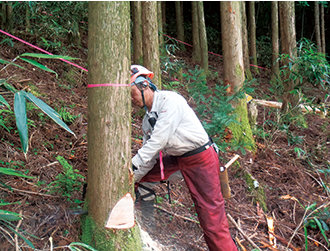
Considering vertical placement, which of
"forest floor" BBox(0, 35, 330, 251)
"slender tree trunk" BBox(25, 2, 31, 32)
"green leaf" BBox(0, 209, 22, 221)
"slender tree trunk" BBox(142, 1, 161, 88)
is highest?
"slender tree trunk" BBox(25, 2, 31, 32)

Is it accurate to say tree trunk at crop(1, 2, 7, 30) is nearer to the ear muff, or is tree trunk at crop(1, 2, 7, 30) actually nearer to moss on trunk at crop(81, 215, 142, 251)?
the ear muff

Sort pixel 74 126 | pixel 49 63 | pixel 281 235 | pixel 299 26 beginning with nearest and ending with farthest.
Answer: pixel 281 235
pixel 74 126
pixel 49 63
pixel 299 26

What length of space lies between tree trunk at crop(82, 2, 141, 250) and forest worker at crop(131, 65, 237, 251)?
529 mm

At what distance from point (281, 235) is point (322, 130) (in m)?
3.95

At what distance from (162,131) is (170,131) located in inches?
3.3

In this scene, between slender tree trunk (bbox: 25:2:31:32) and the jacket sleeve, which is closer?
the jacket sleeve

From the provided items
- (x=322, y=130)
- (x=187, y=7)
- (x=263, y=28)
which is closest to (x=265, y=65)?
(x=263, y=28)

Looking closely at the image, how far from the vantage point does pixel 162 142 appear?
9.62 feet

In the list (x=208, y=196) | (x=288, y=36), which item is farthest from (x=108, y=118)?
(x=288, y=36)

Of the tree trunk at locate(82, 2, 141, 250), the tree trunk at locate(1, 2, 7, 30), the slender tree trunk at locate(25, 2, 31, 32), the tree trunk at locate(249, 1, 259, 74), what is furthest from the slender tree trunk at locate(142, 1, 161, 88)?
the tree trunk at locate(249, 1, 259, 74)

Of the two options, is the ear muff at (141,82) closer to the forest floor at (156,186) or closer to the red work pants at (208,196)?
the red work pants at (208,196)

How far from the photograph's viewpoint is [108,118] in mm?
2354

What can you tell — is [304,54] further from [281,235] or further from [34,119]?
[34,119]

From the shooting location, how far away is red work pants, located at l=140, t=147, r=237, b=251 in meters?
3.09
